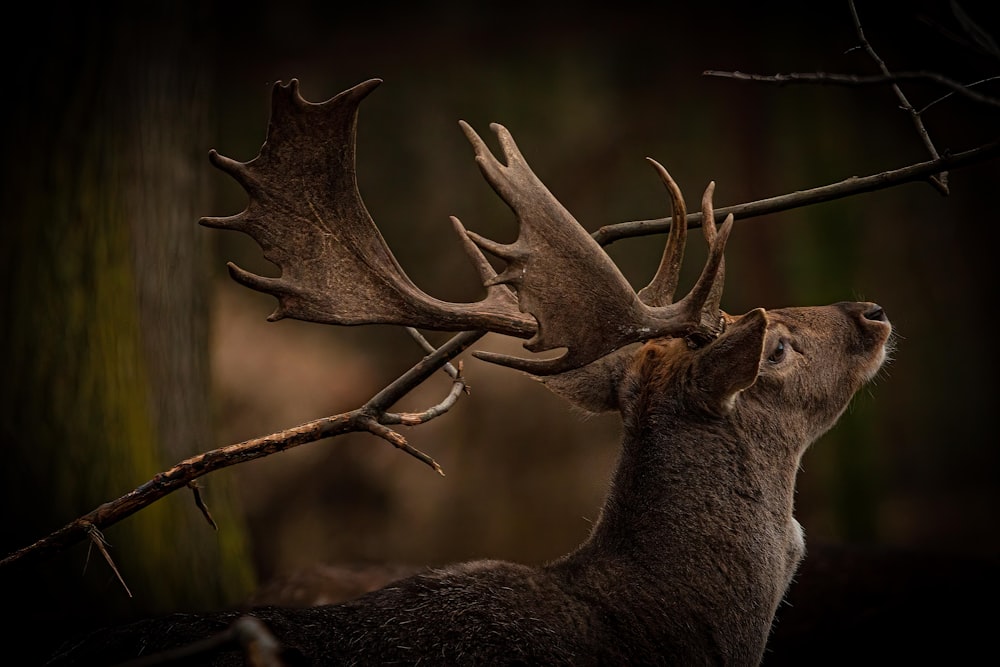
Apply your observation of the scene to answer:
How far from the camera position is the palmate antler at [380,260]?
2.54 m

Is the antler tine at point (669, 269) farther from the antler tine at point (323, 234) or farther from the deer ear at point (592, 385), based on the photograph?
the antler tine at point (323, 234)

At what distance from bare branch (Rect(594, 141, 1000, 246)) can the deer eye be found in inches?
17.7

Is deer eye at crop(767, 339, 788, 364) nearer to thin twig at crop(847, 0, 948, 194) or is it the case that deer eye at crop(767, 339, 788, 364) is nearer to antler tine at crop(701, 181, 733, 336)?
antler tine at crop(701, 181, 733, 336)

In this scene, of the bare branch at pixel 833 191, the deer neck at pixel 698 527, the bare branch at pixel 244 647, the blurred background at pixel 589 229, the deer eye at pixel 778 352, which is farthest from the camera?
the blurred background at pixel 589 229

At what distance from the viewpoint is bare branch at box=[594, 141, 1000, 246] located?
97.9 inches

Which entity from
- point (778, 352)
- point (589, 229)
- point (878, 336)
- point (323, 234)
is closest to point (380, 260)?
point (323, 234)

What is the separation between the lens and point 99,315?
176 inches

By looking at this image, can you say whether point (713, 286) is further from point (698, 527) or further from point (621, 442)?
point (698, 527)

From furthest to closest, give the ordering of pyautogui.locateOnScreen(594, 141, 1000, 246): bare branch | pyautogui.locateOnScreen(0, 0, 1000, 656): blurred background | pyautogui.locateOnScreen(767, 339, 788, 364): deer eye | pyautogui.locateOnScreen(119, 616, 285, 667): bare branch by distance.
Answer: pyautogui.locateOnScreen(0, 0, 1000, 656): blurred background, pyautogui.locateOnScreen(767, 339, 788, 364): deer eye, pyautogui.locateOnScreen(594, 141, 1000, 246): bare branch, pyautogui.locateOnScreen(119, 616, 285, 667): bare branch

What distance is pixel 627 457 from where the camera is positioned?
2984 millimetres

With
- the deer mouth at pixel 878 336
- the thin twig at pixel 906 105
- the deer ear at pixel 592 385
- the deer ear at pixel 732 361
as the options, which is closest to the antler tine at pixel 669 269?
the deer ear at pixel 732 361

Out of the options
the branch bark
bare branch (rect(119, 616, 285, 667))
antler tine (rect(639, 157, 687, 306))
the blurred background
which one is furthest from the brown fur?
the blurred background

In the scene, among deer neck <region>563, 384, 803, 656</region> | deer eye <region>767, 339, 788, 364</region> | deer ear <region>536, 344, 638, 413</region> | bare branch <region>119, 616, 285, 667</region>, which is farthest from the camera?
deer ear <region>536, 344, 638, 413</region>

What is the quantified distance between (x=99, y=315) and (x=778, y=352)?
3207mm
